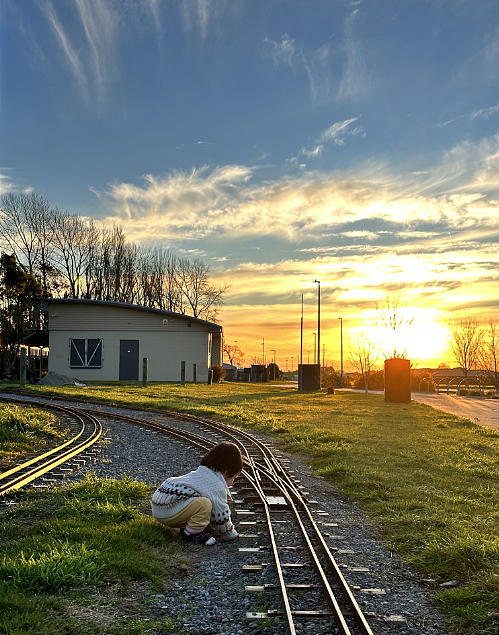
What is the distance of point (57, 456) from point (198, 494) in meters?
5.45

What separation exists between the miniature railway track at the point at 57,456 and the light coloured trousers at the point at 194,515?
282 cm

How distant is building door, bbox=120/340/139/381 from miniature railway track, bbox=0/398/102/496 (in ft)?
74.3

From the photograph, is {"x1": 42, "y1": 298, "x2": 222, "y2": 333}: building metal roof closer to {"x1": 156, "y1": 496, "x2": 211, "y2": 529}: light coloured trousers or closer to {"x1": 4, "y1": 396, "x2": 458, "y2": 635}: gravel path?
{"x1": 4, "y1": 396, "x2": 458, "y2": 635}: gravel path

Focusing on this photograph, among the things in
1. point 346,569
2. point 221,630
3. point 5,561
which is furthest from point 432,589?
point 5,561

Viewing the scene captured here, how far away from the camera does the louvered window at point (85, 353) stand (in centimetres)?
3825

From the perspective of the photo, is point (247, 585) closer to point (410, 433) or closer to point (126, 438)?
point (126, 438)

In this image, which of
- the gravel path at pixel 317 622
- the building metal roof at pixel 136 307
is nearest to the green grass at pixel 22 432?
the gravel path at pixel 317 622

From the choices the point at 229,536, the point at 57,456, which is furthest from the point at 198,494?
the point at 57,456

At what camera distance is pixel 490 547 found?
5164 mm

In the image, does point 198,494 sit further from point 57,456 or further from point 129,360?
point 129,360

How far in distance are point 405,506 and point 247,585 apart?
10.6ft

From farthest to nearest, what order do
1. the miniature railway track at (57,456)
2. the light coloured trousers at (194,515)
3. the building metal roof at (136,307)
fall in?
1. the building metal roof at (136,307)
2. the miniature railway track at (57,456)
3. the light coloured trousers at (194,515)

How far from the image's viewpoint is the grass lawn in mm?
4695

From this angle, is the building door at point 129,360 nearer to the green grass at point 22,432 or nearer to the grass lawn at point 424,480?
the grass lawn at point 424,480
